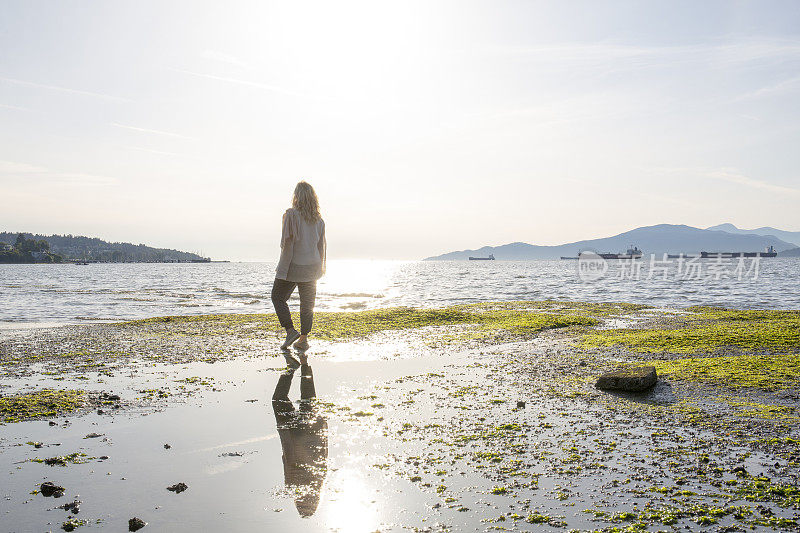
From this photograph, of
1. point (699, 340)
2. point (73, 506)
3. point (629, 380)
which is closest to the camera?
point (73, 506)

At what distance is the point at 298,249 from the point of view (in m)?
10.3

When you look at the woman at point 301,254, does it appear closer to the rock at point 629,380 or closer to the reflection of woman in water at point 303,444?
the reflection of woman in water at point 303,444

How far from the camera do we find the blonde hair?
405 inches

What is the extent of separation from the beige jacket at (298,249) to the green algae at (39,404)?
4381 mm

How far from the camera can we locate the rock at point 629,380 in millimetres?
6516

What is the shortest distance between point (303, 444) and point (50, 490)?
6.10 feet

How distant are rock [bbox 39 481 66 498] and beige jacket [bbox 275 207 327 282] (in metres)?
6.71

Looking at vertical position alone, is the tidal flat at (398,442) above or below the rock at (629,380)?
below

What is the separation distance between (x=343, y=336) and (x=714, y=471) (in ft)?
30.2

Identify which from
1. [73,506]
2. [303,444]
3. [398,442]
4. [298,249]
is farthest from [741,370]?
[73,506]

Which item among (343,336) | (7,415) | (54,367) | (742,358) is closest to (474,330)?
(343,336)

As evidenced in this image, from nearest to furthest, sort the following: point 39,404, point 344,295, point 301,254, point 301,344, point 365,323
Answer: point 39,404
point 301,254
point 301,344
point 365,323
point 344,295

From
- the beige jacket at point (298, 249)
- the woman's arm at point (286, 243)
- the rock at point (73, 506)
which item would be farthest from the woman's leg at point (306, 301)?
the rock at point (73, 506)

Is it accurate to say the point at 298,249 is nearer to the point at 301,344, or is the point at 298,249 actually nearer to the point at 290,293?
the point at 290,293
